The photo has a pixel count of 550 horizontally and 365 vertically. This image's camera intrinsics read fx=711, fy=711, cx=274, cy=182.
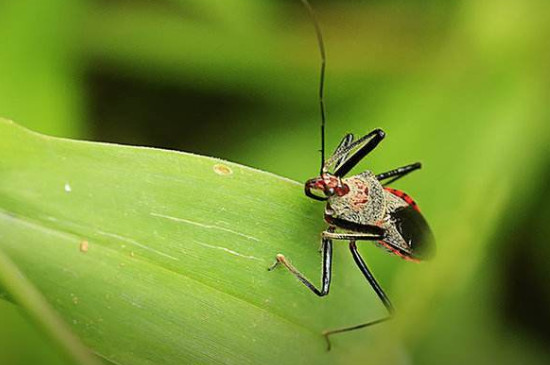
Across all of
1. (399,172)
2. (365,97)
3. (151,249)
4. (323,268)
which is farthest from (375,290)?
(365,97)

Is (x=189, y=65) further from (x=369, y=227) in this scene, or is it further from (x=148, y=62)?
(x=369, y=227)

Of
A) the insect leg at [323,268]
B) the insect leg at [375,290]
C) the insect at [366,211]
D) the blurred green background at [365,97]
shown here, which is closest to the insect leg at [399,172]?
the insect at [366,211]

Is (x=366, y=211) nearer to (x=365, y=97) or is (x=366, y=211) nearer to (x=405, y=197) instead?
(x=405, y=197)

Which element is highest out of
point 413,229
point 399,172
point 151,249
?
point 399,172

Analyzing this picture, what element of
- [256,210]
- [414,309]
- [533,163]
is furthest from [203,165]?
[533,163]

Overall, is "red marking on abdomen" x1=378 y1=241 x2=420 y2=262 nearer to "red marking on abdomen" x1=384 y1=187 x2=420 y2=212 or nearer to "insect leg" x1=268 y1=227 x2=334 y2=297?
"red marking on abdomen" x1=384 y1=187 x2=420 y2=212

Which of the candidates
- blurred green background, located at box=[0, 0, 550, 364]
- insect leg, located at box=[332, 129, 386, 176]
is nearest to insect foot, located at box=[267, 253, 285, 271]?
insect leg, located at box=[332, 129, 386, 176]
